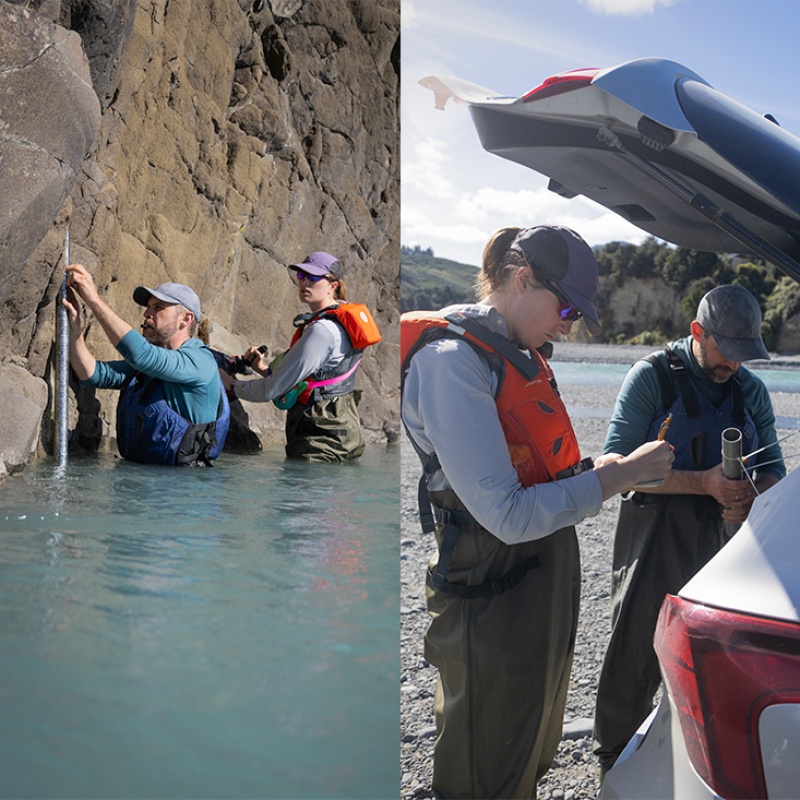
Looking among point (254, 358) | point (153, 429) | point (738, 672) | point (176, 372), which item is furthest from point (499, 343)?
point (254, 358)

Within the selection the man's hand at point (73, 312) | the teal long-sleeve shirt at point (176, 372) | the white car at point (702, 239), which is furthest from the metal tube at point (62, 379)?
the white car at point (702, 239)

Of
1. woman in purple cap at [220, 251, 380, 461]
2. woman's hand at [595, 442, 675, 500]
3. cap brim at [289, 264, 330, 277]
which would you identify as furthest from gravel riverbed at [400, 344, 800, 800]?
cap brim at [289, 264, 330, 277]

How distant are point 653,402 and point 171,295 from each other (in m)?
3.48

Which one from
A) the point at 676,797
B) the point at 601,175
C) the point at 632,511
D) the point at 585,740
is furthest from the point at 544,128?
the point at 585,740

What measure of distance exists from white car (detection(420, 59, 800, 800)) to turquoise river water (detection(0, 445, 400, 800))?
586 millimetres

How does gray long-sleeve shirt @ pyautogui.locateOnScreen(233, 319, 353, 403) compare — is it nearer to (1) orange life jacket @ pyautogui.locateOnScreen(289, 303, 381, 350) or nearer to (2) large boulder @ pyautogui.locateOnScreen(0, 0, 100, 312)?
(1) orange life jacket @ pyautogui.locateOnScreen(289, 303, 381, 350)

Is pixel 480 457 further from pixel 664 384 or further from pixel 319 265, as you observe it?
pixel 319 265

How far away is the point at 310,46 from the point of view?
812cm

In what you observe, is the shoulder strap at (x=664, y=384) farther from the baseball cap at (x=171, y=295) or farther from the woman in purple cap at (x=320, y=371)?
the baseball cap at (x=171, y=295)

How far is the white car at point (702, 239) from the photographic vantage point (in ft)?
3.75

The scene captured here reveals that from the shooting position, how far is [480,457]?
1.61m

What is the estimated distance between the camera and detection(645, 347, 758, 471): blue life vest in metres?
2.45

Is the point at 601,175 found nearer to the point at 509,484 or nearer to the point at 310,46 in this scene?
the point at 509,484

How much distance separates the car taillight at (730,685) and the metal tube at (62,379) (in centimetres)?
428
